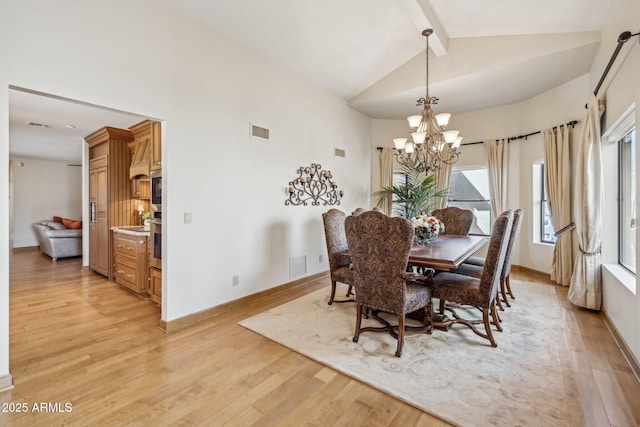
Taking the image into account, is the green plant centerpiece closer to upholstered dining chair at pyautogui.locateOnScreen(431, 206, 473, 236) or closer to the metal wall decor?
upholstered dining chair at pyautogui.locateOnScreen(431, 206, 473, 236)

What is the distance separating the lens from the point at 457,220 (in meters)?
4.39

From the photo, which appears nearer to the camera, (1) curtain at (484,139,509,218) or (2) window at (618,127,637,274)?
(2) window at (618,127,637,274)

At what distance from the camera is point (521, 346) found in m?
2.42

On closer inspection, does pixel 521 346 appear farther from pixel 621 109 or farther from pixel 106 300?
pixel 106 300

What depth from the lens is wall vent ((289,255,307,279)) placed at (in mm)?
4199

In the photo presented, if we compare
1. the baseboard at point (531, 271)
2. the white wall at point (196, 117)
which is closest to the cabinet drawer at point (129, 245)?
the white wall at point (196, 117)

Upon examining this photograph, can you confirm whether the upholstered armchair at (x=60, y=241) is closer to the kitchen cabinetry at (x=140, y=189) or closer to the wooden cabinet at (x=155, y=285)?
the kitchen cabinetry at (x=140, y=189)

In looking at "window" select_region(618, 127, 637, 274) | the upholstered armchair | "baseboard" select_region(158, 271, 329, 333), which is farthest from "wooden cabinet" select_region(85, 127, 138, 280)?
"window" select_region(618, 127, 637, 274)

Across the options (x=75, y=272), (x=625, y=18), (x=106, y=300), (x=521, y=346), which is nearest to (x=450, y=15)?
(x=625, y=18)

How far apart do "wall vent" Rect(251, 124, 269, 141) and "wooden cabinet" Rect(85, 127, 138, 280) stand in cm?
263

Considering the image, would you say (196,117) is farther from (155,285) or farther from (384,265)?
(384,265)

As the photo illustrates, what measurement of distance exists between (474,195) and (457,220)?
1.59 meters

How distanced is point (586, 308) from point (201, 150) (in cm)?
462

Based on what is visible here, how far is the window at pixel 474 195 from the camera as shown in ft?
18.0
